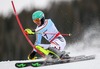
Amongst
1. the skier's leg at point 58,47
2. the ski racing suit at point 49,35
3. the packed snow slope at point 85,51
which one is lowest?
the packed snow slope at point 85,51

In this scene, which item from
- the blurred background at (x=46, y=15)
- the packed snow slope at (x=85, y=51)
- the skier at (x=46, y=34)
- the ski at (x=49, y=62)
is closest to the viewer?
the packed snow slope at (x=85, y=51)

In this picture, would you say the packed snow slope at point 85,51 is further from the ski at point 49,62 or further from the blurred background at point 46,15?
the blurred background at point 46,15

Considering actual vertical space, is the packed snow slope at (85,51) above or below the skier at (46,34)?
below

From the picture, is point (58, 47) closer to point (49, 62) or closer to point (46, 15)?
point (49, 62)

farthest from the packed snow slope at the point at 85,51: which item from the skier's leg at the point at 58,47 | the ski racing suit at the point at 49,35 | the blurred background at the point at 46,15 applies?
the blurred background at the point at 46,15

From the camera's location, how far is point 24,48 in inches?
883

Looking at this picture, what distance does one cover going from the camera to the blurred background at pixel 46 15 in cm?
2215

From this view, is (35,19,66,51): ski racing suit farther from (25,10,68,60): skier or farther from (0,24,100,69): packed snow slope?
(0,24,100,69): packed snow slope

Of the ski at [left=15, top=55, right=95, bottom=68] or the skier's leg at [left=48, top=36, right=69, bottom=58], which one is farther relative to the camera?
the skier's leg at [left=48, top=36, right=69, bottom=58]

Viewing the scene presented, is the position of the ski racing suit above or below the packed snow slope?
above

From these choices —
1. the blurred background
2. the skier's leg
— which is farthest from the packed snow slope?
the blurred background

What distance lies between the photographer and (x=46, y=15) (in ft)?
73.8

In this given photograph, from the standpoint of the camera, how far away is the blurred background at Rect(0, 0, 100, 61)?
22.1m

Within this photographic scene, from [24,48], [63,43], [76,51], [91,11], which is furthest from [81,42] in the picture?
[91,11]
